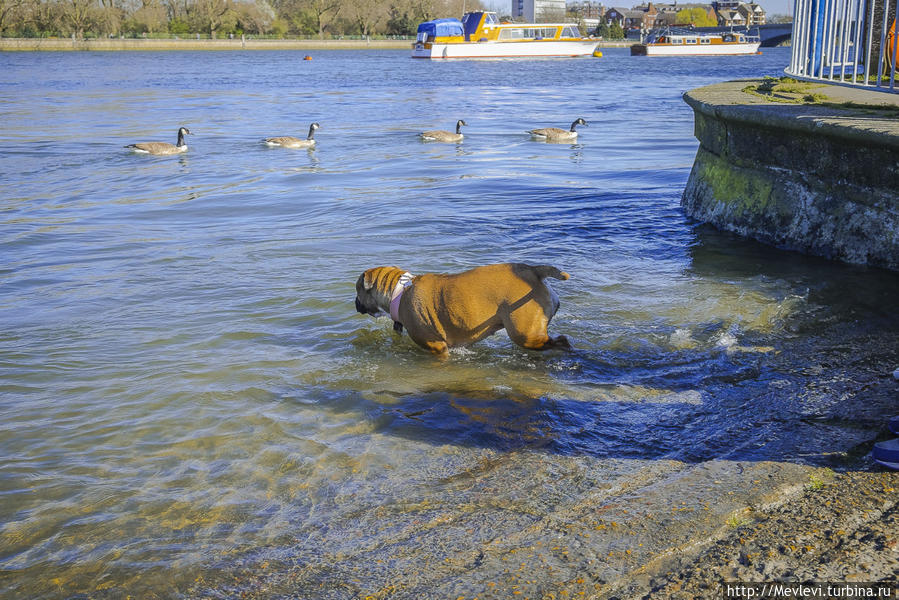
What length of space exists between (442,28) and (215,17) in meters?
46.4

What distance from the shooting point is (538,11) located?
172m

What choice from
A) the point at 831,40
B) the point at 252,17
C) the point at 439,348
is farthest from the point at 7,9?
the point at 439,348

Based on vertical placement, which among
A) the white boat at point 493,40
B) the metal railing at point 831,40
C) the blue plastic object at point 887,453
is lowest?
the blue plastic object at point 887,453

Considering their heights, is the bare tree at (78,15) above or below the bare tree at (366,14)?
below

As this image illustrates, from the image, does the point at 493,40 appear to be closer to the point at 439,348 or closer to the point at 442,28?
the point at 442,28

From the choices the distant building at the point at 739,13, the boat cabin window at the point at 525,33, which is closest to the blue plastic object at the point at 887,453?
the boat cabin window at the point at 525,33

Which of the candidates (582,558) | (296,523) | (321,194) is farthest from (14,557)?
(321,194)

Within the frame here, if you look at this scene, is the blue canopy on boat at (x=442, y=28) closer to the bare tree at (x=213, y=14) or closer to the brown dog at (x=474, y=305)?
the bare tree at (x=213, y=14)

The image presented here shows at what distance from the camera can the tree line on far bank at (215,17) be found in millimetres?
99500

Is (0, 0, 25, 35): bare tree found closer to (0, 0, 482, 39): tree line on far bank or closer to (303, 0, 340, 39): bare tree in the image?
(0, 0, 482, 39): tree line on far bank

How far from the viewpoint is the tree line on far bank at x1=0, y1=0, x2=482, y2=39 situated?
9950cm

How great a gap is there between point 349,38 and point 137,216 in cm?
11768

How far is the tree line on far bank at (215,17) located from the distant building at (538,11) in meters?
27.2

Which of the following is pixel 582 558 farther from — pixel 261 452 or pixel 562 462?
pixel 261 452
